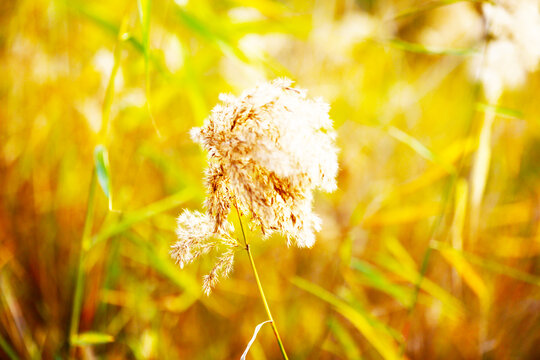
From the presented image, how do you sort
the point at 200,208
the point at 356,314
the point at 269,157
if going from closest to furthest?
the point at 269,157
the point at 356,314
the point at 200,208

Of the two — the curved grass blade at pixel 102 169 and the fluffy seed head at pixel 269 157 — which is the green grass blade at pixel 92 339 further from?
the fluffy seed head at pixel 269 157

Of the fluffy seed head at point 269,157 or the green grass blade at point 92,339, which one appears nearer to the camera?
the fluffy seed head at point 269,157

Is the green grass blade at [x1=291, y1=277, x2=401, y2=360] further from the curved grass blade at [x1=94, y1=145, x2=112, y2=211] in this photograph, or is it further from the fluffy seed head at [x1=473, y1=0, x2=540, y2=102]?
the fluffy seed head at [x1=473, y1=0, x2=540, y2=102]

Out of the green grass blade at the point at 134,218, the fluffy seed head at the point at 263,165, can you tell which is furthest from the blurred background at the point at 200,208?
the fluffy seed head at the point at 263,165

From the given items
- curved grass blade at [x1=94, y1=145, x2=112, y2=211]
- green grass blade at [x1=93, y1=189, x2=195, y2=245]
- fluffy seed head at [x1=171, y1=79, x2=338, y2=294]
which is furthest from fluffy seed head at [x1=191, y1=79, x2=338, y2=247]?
green grass blade at [x1=93, y1=189, x2=195, y2=245]

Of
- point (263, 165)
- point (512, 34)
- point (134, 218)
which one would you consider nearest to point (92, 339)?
point (134, 218)

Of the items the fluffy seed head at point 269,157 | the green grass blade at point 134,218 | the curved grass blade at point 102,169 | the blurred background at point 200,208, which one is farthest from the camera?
the blurred background at point 200,208

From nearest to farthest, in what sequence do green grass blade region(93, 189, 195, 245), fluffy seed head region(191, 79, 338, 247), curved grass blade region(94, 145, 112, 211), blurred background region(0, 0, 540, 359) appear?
fluffy seed head region(191, 79, 338, 247) < curved grass blade region(94, 145, 112, 211) < green grass blade region(93, 189, 195, 245) < blurred background region(0, 0, 540, 359)

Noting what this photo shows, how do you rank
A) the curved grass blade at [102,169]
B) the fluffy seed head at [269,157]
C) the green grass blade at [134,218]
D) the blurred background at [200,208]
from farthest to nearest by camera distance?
the blurred background at [200,208], the green grass blade at [134,218], the curved grass blade at [102,169], the fluffy seed head at [269,157]

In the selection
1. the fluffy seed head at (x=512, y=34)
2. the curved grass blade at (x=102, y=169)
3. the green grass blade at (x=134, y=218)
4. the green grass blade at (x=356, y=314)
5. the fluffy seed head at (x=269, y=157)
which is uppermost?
the fluffy seed head at (x=512, y=34)

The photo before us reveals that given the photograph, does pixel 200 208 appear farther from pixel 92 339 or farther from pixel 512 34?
pixel 512 34
